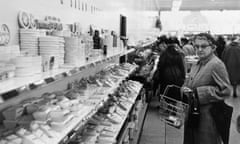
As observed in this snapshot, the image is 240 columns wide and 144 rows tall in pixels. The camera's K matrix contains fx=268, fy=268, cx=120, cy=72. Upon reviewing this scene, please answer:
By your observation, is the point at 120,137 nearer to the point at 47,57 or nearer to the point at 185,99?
the point at 185,99

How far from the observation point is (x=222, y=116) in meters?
3.18

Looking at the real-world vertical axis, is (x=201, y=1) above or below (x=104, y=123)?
above

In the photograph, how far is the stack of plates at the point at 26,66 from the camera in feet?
3.98

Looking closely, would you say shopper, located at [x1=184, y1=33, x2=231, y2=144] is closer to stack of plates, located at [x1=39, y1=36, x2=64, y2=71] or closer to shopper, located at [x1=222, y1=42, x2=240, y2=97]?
stack of plates, located at [x1=39, y1=36, x2=64, y2=71]

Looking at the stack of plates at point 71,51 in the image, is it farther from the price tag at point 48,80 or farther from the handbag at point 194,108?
the handbag at point 194,108

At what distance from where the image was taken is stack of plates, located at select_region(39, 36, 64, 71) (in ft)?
5.00

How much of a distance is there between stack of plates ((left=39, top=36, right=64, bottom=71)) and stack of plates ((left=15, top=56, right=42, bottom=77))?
0.16m

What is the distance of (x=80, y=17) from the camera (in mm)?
2859

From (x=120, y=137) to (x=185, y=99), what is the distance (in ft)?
3.49

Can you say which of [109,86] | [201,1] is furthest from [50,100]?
[201,1]

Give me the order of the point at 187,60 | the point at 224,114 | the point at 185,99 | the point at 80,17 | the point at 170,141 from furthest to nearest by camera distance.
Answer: the point at 187,60
the point at 170,141
the point at 185,99
the point at 224,114
the point at 80,17

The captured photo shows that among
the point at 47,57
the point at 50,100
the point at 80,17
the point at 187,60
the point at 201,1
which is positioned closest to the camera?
the point at 47,57

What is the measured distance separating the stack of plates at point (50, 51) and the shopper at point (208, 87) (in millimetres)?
2067

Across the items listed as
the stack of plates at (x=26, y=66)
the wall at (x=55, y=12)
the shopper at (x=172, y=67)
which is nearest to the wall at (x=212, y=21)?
the shopper at (x=172, y=67)
